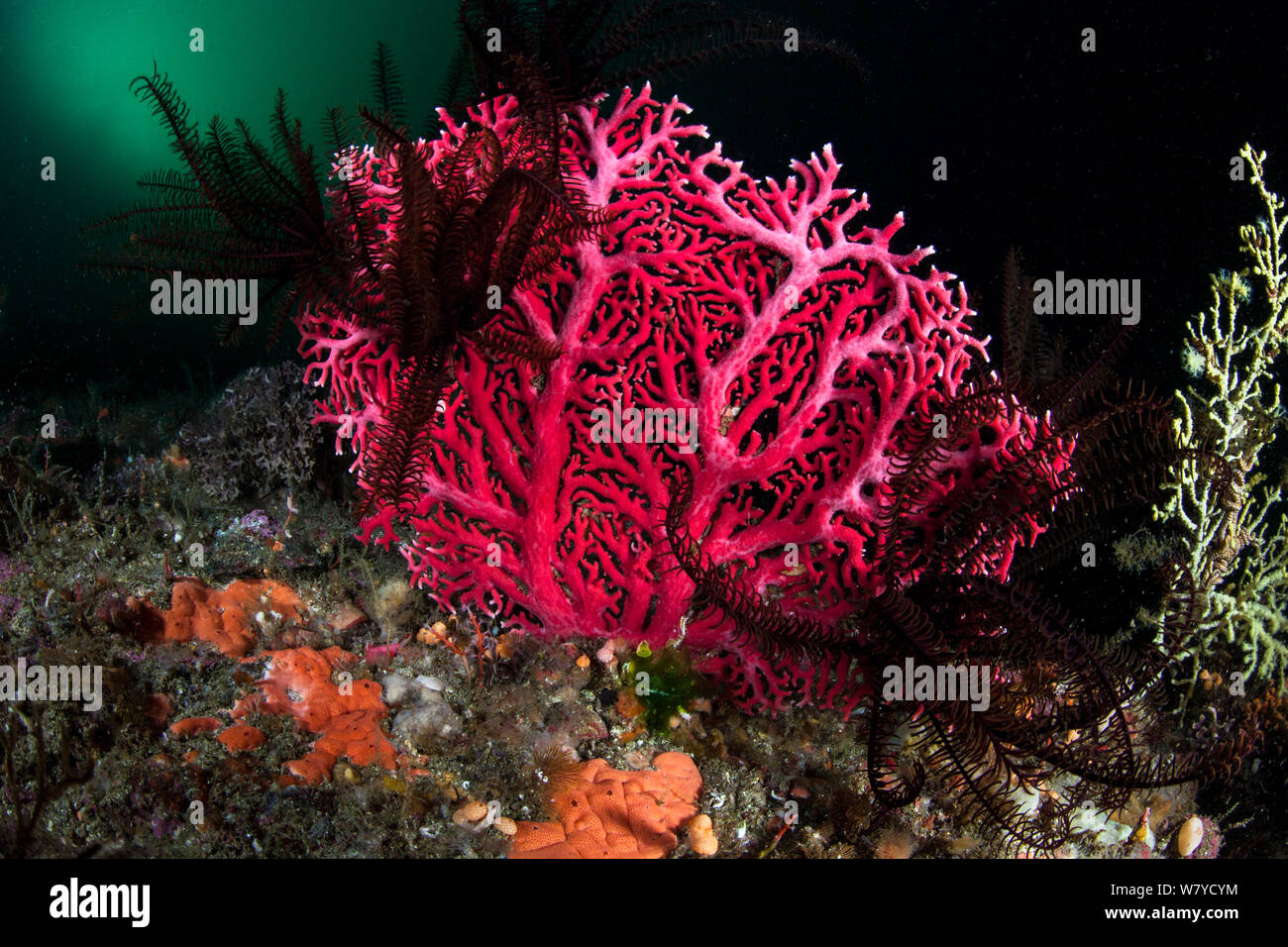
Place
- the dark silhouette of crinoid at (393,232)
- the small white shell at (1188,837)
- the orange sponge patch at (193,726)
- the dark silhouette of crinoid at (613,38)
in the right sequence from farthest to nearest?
the small white shell at (1188,837) < the dark silhouette of crinoid at (613,38) < the orange sponge patch at (193,726) < the dark silhouette of crinoid at (393,232)

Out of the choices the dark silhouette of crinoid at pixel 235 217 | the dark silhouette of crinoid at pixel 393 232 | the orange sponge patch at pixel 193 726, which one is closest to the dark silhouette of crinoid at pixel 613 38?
the dark silhouette of crinoid at pixel 393 232

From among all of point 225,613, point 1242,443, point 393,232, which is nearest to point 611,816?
point 225,613

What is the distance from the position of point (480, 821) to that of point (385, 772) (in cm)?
51

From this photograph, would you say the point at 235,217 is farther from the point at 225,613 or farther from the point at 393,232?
the point at 225,613

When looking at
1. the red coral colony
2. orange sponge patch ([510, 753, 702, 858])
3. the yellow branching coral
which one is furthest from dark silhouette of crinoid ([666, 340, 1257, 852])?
the yellow branching coral

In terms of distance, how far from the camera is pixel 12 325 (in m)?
23.9

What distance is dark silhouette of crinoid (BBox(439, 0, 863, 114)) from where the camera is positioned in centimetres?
348

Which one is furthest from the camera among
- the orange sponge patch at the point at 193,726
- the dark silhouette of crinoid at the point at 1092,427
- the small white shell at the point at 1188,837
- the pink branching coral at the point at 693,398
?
the small white shell at the point at 1188,837

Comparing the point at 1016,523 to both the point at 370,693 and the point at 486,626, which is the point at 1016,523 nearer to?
the point at 486,626

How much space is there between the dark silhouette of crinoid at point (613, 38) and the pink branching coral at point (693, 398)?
A: 306mm

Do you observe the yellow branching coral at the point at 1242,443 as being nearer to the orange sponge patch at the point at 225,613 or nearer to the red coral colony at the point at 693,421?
the red coral colony at the point at 693,421

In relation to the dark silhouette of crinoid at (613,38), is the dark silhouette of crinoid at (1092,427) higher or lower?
lower

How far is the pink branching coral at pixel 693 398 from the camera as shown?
10.6 ft

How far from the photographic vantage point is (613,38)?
138 inches
